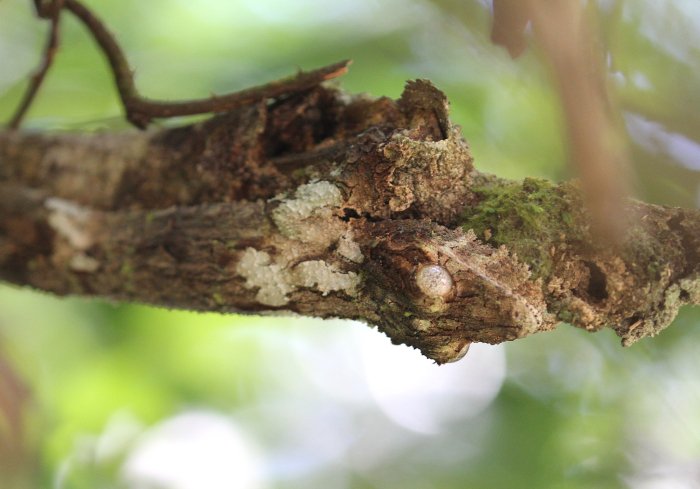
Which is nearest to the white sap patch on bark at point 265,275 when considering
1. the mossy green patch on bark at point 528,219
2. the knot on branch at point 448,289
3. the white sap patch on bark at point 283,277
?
the white sap patch on bark at point 283,277

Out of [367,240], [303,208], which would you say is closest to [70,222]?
[303,208]

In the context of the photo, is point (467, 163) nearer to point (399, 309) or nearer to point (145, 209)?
point (399, 309)

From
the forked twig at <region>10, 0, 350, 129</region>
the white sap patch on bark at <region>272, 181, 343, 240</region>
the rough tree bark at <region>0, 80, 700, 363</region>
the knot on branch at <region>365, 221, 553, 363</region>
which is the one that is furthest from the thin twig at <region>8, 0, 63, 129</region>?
the knot on branch at <region>365, 221, 553, 363</region>

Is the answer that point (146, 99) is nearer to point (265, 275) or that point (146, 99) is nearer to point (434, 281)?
point (265, 275)

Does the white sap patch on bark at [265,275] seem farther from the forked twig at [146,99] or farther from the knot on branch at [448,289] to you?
the forked twig at [146,99]

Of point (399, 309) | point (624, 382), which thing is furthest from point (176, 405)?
point (399, 309)
